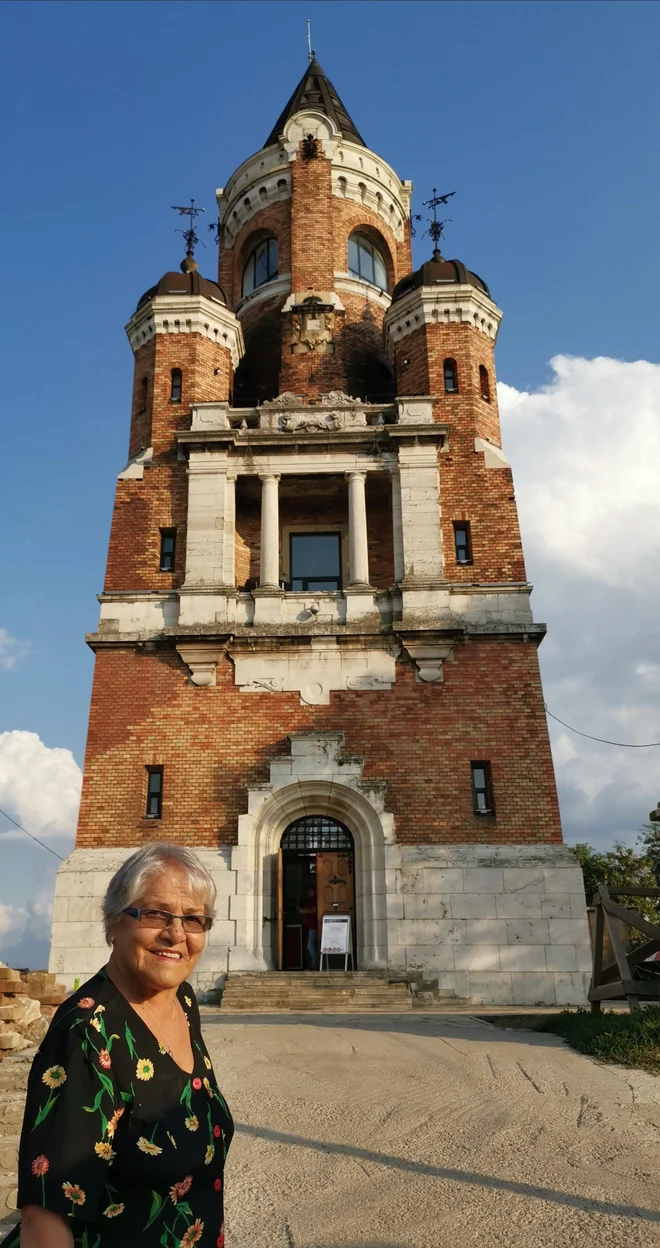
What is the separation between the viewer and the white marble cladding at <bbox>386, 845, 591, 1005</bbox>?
16344 millimetres

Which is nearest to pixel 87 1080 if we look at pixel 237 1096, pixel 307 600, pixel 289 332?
pixel 237 1096

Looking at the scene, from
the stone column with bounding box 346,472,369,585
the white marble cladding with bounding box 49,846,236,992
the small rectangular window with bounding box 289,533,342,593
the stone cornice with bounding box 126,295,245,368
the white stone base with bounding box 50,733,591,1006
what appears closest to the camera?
the white stone base with bounding box 50,733,591,1006

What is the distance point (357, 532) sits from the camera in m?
20.3

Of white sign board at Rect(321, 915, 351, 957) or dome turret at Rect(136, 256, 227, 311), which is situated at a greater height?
dome turret at Rect(136, 256, 227, 311)

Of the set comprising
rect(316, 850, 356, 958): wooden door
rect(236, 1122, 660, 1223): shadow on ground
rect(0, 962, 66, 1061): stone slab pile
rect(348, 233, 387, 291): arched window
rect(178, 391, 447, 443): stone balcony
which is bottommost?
rect(236, 1122, 660, 1223): shadow on ground

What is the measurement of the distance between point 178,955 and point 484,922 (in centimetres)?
1488

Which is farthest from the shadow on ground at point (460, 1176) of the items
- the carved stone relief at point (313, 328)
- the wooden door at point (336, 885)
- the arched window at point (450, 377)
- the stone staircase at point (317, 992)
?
the carved stone relief at point (313, 328)

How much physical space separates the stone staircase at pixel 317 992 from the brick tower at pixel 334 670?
2.27ft

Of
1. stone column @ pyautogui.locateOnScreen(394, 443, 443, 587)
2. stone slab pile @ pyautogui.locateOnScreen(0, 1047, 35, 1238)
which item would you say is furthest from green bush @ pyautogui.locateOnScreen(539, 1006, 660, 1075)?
stone column @ pyautogui.locateOnScreen(394, 443, 443, 587)

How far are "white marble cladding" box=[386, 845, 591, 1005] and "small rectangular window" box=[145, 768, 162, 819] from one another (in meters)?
4.61

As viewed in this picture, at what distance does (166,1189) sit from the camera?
261cm

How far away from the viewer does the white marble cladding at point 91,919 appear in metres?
16.6

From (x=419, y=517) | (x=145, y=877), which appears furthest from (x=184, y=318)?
(x=145, y=877)

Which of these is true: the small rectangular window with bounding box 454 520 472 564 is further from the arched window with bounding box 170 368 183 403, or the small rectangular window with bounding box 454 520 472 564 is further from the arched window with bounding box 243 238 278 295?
the arched window with bounding box 243 238 278 295
